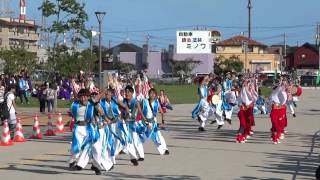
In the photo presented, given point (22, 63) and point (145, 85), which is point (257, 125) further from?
point (22, 63)

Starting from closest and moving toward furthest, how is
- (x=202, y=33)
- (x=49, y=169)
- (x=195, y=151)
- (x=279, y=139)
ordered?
(x=49, y=169)
(x=195, y=151)
(x=279, y=139)
(x=202, y=33)

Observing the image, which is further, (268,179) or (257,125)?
(257,125)

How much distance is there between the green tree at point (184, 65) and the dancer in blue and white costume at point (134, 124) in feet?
291

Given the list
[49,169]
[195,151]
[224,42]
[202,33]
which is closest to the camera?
[49,169]

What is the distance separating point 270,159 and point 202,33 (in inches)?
2548

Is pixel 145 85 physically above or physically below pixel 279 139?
above

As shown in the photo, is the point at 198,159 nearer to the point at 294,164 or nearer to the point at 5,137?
the point at 294,164

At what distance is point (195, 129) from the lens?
76.5ft

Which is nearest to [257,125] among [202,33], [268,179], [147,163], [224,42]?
[147,163]

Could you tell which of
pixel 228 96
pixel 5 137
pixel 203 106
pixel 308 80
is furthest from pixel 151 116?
pixel 308 80

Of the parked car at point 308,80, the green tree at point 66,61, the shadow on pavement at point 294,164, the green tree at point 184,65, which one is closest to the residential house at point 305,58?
the green tree at point 184,65

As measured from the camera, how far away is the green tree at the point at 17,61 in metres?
61.0

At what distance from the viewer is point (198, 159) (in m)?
14.8

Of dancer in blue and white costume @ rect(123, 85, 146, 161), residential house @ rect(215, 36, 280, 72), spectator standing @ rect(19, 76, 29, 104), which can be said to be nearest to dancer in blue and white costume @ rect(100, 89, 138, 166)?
dancer in blue and white costume @ rect(123, 85, 146, 161)
